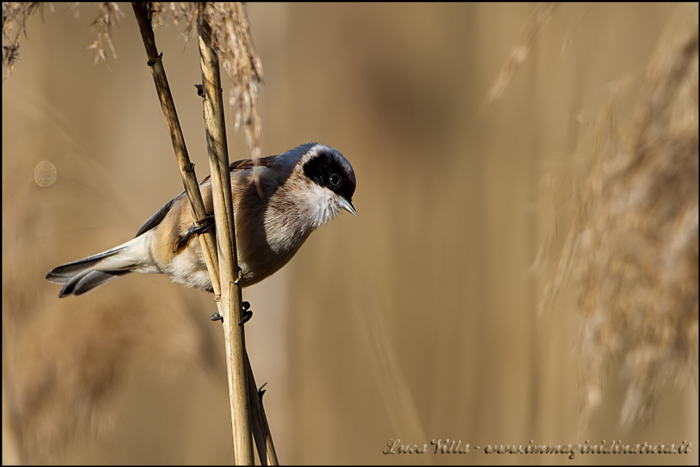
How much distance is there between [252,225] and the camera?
1.86 meters

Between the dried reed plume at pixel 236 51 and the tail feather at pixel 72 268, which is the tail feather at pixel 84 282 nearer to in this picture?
the tail feather at pixel 72 268

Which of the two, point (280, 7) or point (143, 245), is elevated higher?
point (280, 7)

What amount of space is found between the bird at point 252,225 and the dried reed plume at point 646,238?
2.55ft

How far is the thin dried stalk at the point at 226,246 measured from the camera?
1100 millimetres

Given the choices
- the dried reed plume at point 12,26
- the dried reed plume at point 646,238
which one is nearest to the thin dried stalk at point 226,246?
the dried reed plume at point 12,26

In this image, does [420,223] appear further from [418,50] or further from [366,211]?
[418,50]

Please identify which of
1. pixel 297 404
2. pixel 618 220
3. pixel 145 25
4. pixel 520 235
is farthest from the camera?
pixel 297 404

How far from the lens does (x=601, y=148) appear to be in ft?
5.84

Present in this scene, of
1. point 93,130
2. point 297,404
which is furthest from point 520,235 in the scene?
point 93,130

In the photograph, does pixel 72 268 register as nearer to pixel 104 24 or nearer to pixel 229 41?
pixel 104 24

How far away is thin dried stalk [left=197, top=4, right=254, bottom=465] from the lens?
3.61 feet

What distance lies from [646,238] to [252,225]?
1.15 meters

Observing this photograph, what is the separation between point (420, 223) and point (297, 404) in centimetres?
135

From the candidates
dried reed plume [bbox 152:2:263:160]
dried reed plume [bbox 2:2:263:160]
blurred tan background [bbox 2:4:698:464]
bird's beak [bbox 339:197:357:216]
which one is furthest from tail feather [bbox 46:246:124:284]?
dried reed plume [bbox 152:2:263:160]
